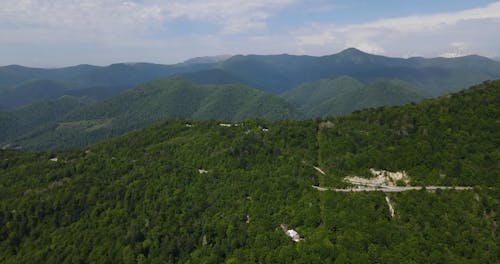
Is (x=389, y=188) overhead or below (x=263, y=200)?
overhead

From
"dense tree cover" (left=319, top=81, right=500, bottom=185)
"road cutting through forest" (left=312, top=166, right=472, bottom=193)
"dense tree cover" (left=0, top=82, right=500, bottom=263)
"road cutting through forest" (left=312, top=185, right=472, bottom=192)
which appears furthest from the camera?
"dense tree cover" (left=319, top=81, right=500, bottom=185)

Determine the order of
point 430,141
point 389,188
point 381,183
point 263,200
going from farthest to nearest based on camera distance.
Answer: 1. point 430,141
2. point 381,183
3. point 389,188
4. point 263,200

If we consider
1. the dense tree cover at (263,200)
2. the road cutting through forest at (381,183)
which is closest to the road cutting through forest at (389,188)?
the road cutting through forest at (381,183)

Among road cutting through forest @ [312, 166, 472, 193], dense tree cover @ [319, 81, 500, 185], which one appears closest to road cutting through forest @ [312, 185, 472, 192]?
road cutting through forest @ [312, 166, 472, 193]

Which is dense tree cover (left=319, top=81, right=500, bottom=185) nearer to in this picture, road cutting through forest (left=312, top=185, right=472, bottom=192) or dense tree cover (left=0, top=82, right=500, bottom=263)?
dense tree cover (left=0, top=82, right=500, bottom=263)

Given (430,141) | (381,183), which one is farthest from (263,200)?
(430,141)

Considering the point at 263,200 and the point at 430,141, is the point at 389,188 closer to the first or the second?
the point at 430,141

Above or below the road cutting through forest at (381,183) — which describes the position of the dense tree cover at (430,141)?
above

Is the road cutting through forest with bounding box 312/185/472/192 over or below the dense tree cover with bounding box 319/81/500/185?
below

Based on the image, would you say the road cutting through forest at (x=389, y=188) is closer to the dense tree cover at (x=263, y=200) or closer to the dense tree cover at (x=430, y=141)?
the dense tree cover at (x=430, y=141)
